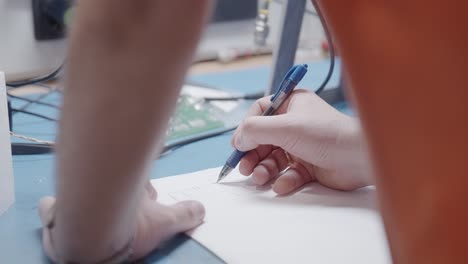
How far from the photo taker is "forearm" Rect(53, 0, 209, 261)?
27cm

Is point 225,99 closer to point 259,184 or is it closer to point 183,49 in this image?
point 259,184

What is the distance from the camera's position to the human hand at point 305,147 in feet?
2.10

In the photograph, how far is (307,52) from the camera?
129cm

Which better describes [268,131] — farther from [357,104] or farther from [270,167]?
[357,104]

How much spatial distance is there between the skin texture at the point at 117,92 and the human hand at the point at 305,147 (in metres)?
0.36

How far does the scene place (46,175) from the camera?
2.23ft

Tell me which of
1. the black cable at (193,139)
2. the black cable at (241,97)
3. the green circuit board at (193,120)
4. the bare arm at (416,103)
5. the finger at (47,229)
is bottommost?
the black cable at (241,97)

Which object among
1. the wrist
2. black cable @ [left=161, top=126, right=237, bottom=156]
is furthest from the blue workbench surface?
the wrist

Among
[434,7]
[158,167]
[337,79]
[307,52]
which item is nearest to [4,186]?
[158,167]

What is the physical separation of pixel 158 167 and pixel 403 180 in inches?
15.8

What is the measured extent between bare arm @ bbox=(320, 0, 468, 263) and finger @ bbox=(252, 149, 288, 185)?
0.30m

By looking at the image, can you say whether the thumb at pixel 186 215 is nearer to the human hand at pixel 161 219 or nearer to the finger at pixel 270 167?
the human hand at pixel 161 219

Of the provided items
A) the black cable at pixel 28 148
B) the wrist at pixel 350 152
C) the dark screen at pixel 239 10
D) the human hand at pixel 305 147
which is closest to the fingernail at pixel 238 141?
the human hand at pixel 305 147

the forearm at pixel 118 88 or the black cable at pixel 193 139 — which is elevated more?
the forearm at pixel 118 88
